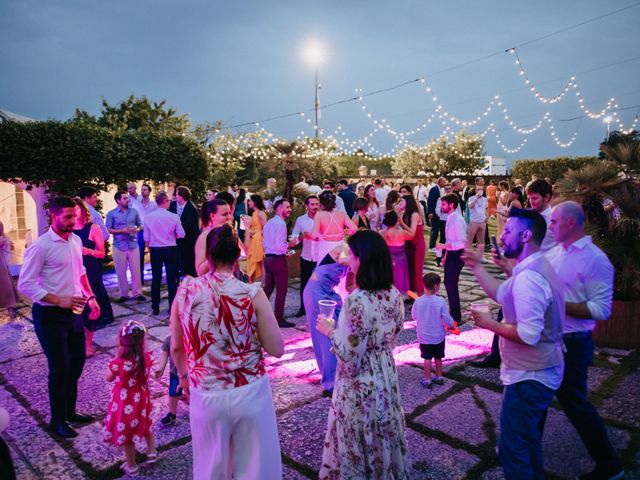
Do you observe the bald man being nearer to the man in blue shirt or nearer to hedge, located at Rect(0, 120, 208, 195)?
the man in blue shirt

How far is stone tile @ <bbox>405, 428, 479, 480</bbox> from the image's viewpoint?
296 centimetres

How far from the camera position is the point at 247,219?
6.63m

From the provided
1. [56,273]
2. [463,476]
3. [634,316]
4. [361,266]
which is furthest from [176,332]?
[634,316]

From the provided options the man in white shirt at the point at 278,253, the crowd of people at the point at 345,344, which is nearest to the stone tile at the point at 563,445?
the crowd of people at the point at 345,344

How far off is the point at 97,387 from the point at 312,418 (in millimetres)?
2281

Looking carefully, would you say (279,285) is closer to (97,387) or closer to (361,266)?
(97,387)

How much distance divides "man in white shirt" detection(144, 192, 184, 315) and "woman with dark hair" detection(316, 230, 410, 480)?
4.85m

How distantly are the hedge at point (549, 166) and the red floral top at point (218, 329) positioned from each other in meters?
25.7

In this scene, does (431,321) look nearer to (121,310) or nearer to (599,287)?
(599,287)

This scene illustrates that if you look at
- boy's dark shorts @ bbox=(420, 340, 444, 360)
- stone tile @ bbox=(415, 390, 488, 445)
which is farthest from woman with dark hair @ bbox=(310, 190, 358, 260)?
stone tile @ bbox=(415, 390, 488, 445)

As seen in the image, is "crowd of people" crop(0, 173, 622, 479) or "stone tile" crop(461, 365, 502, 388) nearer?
"crowd of people" crop(0, 173, 622, 479)

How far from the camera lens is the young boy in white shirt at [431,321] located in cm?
416

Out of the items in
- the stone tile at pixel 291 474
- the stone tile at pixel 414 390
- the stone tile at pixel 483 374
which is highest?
the stone tile at pixel 483 374

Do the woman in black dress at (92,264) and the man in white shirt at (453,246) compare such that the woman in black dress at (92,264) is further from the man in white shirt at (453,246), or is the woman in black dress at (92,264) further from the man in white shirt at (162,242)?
the man in white shirt at (453,246)
